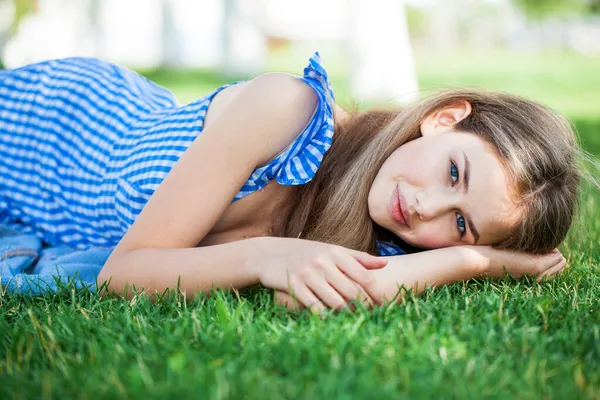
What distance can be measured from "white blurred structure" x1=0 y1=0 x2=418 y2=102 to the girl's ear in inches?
17.7

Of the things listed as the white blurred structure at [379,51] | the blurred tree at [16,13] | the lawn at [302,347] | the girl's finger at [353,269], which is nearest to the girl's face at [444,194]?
the lawn at [302,347]

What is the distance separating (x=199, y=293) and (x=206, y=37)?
877 inches

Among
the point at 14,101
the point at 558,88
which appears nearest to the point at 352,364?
the point at 14,101

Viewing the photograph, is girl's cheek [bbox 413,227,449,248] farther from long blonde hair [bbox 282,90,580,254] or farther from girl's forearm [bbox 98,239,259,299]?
girl's forearm [bbox 98,239,259,299]

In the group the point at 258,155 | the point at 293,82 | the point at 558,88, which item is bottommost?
the point at 558,88

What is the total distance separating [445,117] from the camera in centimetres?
277

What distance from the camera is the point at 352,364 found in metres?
1.65

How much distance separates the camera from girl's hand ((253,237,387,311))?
6.95 ft

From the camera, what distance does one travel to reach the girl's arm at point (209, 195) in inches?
91.4

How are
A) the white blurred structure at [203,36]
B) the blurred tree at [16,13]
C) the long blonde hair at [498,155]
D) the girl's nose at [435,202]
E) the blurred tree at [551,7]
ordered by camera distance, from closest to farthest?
the girl's nose at [435,202]
the long blonde hair at [498,155]
the white blurred structure at [203,36]
the blurred tree at [16,13]
the blurred tree at [551,7]

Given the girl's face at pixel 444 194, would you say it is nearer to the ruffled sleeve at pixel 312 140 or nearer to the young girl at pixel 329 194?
the young girl at pixel 329 194

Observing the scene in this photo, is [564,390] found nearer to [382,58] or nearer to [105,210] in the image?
[105,210]

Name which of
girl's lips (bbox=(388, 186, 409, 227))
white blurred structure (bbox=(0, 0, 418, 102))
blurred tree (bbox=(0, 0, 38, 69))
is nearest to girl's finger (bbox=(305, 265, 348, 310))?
girl's lips (bbox=(388, 186, 409, 227))

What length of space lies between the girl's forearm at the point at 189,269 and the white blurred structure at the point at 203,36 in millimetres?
1271
